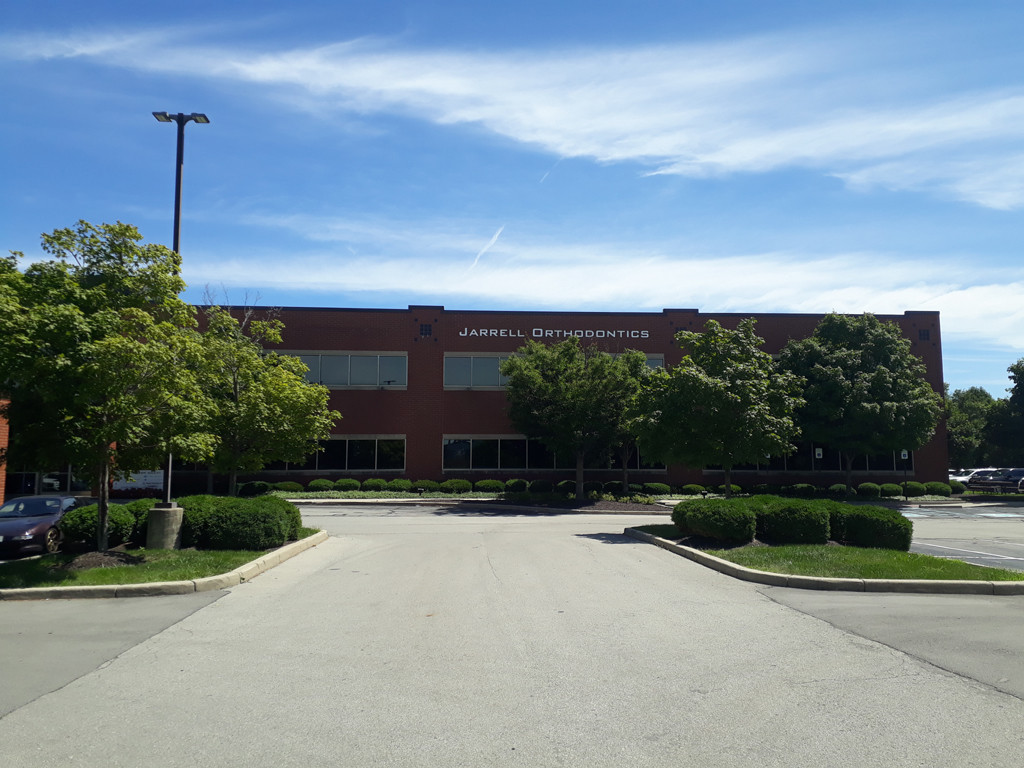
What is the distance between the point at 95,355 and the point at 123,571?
319 centimetres

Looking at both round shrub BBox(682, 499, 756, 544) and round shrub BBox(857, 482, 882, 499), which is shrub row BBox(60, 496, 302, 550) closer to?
round shrub BBox(682, 499, 756, 544)

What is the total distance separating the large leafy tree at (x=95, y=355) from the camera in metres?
11.4

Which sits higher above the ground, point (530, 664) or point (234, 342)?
point (234, 342)

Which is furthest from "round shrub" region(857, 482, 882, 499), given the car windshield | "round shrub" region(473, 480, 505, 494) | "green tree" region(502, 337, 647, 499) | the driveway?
the car windshield

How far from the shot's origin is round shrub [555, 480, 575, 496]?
3709cm

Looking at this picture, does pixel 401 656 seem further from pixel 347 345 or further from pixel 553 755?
pixel 347 345

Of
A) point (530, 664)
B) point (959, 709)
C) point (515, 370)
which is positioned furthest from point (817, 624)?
point (515, 370)

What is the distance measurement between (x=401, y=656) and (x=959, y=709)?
15.1 ft

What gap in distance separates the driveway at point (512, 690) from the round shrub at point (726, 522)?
4.06m

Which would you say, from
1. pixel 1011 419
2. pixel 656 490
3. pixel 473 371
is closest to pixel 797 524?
pixel 656 490

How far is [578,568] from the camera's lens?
1315cm

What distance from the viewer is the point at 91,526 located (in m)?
13.5

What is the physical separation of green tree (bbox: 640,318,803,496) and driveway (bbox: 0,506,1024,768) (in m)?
8.89

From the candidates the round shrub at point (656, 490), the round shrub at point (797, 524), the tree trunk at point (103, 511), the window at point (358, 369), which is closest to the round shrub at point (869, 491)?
the round shrub at point (656, 490)
